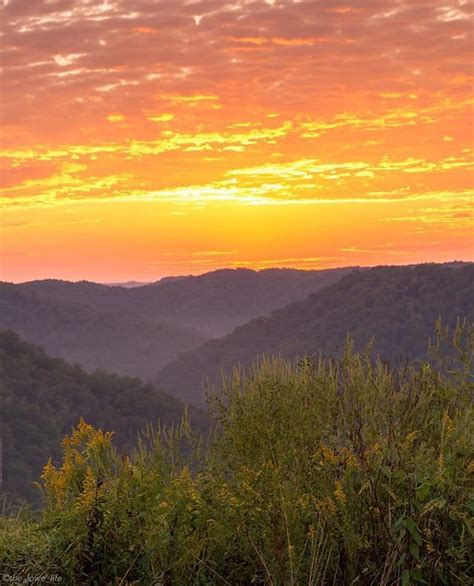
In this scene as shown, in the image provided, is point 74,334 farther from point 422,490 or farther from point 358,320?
point 422,490

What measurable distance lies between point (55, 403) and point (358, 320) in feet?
157

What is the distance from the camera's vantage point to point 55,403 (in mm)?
76312

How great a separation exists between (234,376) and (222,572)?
2.54m

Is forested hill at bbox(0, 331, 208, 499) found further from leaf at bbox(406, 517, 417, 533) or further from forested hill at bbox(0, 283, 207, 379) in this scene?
forested hill at bbox(0, 283, 207, 379)

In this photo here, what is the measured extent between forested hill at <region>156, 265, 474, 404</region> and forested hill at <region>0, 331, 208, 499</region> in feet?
47.5

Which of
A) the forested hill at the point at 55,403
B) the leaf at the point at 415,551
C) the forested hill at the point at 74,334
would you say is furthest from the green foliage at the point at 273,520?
the forested hill at the point at 74,334

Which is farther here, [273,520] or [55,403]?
[55,403]

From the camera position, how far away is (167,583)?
15.0 ft

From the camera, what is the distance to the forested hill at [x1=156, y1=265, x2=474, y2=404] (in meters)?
98.4

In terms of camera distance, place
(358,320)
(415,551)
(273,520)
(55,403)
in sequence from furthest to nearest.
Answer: (358,320) < (55,403) < (273,520) < (415,551)

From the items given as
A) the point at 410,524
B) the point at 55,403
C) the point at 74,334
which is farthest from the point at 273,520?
the point at 74,334

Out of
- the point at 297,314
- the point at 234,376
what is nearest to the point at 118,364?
Answer: the point at 297,314

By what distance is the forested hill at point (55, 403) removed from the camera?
7106 centimetres

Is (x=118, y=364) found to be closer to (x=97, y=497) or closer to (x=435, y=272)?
(x=435, y=272)
